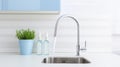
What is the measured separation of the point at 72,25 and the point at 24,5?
1.86 ft

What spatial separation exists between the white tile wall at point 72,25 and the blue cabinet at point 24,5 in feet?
0.98

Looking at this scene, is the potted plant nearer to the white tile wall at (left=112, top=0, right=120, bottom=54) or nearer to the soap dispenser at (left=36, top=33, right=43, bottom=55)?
the soap dispenser at (left=36, top=33, right=43, bottom=55)

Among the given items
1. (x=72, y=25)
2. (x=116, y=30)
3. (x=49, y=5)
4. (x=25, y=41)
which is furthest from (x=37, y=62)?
(x=116, y=30)

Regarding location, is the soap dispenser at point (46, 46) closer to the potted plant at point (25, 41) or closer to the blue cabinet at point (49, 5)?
the potted plant at point (25, 41)

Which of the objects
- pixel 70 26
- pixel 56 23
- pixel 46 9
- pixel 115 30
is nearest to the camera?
pixel 46 9

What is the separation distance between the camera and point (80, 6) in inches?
85.1

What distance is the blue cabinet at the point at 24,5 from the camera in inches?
72.7

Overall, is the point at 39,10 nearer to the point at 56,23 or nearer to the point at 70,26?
the point at 56,23

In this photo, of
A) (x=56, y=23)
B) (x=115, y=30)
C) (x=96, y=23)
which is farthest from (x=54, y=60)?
(x=115, y=30)

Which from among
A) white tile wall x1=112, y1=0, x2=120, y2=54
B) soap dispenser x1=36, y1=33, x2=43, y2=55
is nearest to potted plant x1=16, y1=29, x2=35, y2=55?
soap dispenser x1=36, y1=33, x2=43, y2=55

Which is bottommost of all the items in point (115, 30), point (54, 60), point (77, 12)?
point (54, 60)

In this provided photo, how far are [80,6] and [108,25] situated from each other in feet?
1.16

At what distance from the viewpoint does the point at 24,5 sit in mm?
1854

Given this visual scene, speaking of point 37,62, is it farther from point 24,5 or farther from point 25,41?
point 24,5
